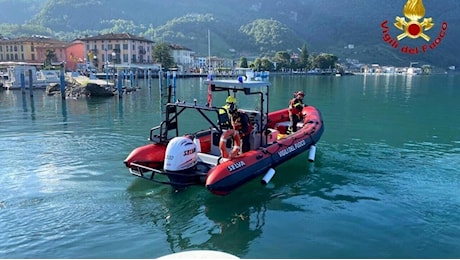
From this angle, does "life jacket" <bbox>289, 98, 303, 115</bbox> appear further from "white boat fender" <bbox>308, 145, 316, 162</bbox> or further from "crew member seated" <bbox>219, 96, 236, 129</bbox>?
"crew member seated" <bbox>219, 96, 236, 129</bbox>

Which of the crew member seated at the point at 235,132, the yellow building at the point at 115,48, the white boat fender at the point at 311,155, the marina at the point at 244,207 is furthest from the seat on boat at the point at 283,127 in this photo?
the yellow building at the point at 115,48

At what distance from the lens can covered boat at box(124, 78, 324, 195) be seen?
816cm

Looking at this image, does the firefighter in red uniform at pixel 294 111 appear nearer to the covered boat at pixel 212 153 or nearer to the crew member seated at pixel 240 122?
the covered boat at pixel 212 153

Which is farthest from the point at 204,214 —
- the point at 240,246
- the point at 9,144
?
the point at 9,144

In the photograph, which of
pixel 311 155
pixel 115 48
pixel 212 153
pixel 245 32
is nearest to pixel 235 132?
pixel 212 153

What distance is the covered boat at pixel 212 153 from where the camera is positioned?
816 centimetres

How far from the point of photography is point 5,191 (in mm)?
9078

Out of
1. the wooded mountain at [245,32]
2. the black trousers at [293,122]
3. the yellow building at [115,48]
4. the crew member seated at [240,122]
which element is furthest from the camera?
the wooded mountain at [245,32]

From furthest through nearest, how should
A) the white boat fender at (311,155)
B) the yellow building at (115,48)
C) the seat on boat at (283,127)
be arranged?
1. the yellow building at (115,48)
2. the seat on boat at (283,127)
3. the white boat fender at (311,155)

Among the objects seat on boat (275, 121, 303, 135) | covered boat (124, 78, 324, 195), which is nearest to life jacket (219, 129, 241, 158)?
covered boat (124, 78, 324, 195)

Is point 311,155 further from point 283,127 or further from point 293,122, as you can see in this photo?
point 283,127

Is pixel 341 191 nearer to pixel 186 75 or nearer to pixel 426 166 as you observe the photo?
pixel 426 166

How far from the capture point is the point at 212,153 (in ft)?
32.6

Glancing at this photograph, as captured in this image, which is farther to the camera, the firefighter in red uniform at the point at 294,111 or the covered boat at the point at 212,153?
the firefighter in red uniform at the point at 294,111
